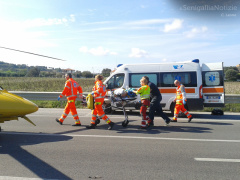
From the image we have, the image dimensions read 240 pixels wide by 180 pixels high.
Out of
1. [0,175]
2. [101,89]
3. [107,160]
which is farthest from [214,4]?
[0,175]

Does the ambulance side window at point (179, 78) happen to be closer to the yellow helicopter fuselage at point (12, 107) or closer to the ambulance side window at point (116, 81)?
the ambulance side window at point (116, 81)

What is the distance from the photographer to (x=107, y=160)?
4461 millimetres

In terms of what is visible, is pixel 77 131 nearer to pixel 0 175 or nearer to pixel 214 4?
pixel 0 175

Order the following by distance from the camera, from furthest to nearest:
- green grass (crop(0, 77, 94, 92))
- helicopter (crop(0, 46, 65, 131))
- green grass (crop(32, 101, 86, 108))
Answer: green grass (crop(0, 77, 94, 92)) → green grass (crop(32, 101, 86, 108)) → helicopter (crop(0, 46, 65, 131))

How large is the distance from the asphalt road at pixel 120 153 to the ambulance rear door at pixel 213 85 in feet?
8.13

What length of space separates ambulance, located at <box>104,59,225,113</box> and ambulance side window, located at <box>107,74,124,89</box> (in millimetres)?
530

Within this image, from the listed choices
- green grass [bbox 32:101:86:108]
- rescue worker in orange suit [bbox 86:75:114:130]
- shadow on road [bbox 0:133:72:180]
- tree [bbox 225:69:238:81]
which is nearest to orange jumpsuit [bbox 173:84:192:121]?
rescue worker in orange suit [bbox 86:75:114:130]

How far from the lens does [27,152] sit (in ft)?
16.2

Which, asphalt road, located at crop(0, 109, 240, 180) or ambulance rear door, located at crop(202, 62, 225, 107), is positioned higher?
ambulance rear door, located at crop(202, 62, 225, 107)

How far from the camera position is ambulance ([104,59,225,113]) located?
10.0 m

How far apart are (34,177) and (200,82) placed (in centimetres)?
826

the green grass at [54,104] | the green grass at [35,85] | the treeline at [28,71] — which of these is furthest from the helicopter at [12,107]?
the treeline at [28,71]

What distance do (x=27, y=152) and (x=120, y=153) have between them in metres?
2.05

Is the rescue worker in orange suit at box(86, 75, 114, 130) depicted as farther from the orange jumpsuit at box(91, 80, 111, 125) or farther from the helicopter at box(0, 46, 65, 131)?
the helicopter at box(0, 46, 65, 131)
